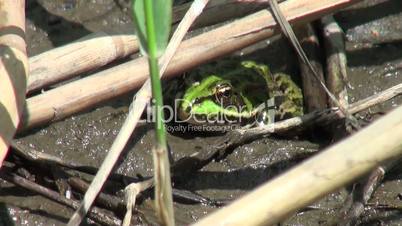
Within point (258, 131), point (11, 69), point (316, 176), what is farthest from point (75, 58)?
point (316, 176)

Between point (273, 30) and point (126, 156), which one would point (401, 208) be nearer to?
point (273, 30)

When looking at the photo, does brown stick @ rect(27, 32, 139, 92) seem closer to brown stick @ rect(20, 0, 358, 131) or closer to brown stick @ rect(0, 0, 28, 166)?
brown stick @ rect(20, 0, 358, 131)

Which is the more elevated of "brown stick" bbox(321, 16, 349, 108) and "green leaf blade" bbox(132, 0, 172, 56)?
"green leaf blade" bbox(132, 0, 172, 56)

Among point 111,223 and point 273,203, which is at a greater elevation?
point 273,203

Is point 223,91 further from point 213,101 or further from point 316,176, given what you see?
point 316,176

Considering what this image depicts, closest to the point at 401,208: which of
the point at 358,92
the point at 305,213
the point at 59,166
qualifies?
the point at 305,213

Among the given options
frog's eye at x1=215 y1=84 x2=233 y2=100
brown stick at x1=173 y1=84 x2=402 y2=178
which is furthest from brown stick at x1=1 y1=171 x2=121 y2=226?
frog's eye at x1=215 y1=84 x2=233 y2=100
